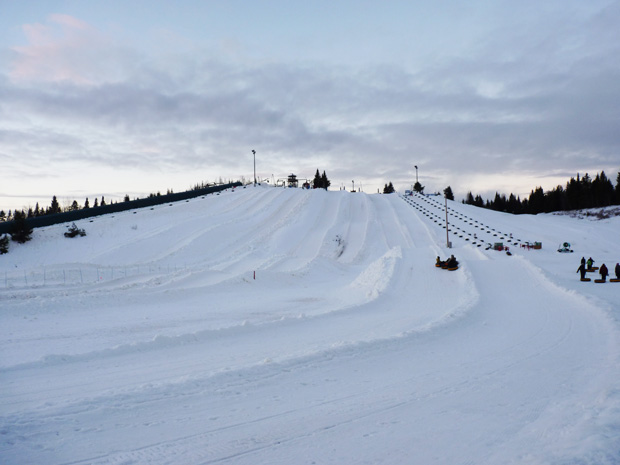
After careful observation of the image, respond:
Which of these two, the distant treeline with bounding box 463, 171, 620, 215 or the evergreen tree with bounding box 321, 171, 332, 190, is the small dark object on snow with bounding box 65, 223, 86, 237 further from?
the distant treeline with bounding box 463, 171, 620, 215

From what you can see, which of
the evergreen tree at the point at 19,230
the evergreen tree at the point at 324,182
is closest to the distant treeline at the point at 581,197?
the evergreen tree at the point at 324,182

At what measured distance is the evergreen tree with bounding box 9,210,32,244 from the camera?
1184 inches

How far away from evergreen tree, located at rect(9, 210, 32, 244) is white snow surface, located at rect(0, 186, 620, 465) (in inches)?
484

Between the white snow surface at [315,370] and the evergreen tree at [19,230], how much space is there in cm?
1229

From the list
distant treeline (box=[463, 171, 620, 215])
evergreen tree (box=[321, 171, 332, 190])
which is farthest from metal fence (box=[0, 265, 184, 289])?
distant treeline (box=[463, 171, 620, 215])

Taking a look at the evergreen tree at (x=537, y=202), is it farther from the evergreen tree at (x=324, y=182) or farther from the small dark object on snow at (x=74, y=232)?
the small dark object on snow at (x=74, y=232)

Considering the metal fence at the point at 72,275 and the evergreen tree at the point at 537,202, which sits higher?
the evergreen tree at the point at 537,202

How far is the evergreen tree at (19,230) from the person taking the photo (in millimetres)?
30067

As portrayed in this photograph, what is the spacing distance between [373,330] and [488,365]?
3337 millimetres

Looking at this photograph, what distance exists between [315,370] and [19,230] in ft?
111

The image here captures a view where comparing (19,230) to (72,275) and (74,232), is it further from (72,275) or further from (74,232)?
(72,275)

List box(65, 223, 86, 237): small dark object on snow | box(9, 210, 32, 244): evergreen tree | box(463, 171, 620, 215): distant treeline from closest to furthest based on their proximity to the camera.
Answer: box(9, 210, 32, 244): evergreen tree
box(65, 223, 86, 237): small dark object on snow
box(463, 171, 620, 215): distant treeline

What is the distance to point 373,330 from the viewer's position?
10039 millimetres

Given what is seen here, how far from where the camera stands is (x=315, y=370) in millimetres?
6844
